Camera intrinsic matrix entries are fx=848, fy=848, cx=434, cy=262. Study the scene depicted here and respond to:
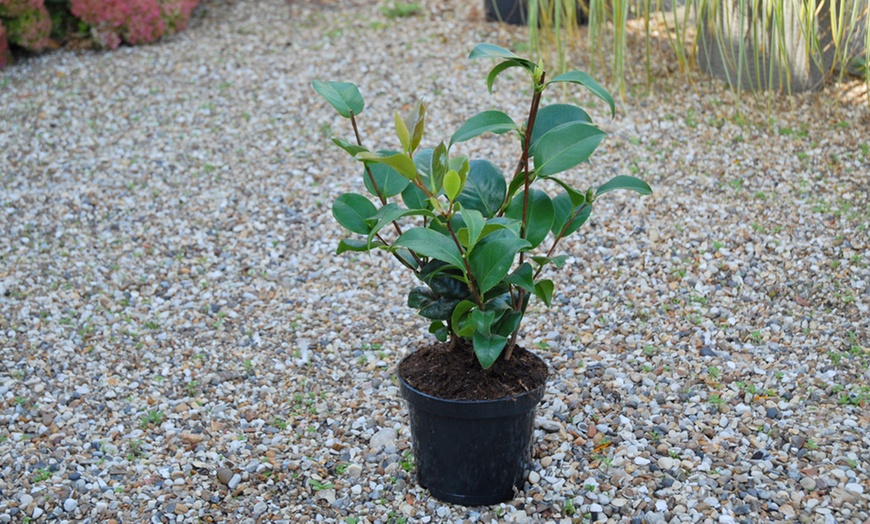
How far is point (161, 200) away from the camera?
3.43 m

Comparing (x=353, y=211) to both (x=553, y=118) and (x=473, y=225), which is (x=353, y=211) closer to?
(x=473, y=225)

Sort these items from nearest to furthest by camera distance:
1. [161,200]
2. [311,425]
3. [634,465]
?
[634,465]
[311,425]
[161,200]

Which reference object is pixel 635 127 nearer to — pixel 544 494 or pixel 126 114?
pixel 544 494

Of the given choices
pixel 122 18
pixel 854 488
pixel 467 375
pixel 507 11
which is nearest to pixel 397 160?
pixel 467 375

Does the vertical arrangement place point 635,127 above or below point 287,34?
below

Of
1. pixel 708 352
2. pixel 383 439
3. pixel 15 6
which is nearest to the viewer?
pixel 383 439

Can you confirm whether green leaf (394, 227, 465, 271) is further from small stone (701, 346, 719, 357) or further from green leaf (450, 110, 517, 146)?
small stone (701, 346, 719, 357)

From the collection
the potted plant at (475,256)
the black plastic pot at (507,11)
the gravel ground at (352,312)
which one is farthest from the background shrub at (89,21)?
the potted plant at (475,256)

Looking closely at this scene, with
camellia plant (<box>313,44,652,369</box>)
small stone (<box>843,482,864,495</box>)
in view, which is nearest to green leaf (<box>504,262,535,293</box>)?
camellia plant (<box>313,44,652,369</box>)

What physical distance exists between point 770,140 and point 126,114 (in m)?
2.90

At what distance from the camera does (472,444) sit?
1.84 metres

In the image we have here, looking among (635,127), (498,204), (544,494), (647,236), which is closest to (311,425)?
(544,494)

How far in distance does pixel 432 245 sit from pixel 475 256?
A: 10 cm

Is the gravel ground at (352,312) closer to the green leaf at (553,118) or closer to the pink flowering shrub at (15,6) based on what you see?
the pink flowering shrub at (15,6)
